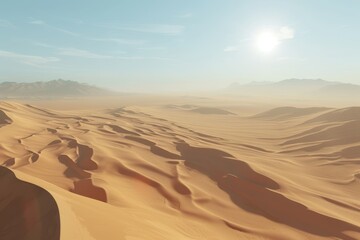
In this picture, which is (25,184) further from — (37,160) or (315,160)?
(315,160)

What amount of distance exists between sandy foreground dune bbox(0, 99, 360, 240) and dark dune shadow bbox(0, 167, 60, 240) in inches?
0.7

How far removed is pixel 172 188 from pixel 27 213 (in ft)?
12.5

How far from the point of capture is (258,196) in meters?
7.10

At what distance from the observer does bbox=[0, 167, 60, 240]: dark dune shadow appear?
11.6 feet

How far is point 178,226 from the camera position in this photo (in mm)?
5219

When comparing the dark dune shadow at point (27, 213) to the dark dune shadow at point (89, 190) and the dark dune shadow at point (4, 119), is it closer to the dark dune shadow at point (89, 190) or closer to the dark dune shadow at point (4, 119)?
the dark dune shadow at point (89, 190)

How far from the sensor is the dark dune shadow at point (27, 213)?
353 cm

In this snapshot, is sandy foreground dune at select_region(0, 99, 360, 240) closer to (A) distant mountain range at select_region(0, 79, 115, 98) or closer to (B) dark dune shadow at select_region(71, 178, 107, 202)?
(B) dark dune shadow at select_region(71, 178, 107, 202)

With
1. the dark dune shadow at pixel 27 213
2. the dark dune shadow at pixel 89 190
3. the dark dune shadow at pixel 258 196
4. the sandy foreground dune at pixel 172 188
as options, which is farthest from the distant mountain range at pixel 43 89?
the dark dune shadow at pixel 27 213

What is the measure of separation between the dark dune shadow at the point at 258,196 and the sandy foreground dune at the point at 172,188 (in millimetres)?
25

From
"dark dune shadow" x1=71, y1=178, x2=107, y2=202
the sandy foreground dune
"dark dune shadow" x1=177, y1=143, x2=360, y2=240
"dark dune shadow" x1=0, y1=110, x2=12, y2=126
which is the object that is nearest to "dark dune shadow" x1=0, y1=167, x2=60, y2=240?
the sandy foreground dune

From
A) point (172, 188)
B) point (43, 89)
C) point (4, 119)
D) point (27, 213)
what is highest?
point (27, 213)

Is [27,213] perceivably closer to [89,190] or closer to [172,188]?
[89,190]

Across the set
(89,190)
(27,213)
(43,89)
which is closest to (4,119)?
(89,190)
